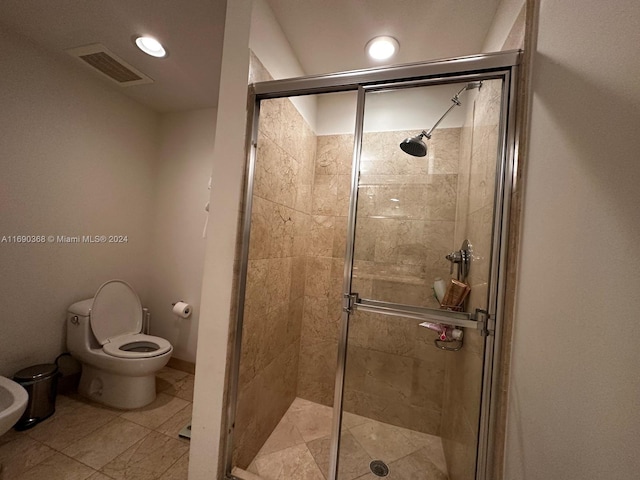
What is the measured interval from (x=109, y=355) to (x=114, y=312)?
0.38 m

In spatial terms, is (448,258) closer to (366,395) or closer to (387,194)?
(387,194)

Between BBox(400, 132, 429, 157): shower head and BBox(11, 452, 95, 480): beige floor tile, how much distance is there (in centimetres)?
231

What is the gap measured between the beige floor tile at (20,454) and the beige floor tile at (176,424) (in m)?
0.51

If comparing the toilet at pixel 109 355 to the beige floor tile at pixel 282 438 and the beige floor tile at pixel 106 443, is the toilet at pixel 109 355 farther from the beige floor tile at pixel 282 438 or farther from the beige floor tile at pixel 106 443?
the beige floor tile at pixel 282 438

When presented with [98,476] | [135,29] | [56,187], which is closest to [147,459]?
[98,476]

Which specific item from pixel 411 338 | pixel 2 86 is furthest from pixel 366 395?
pixel 2 86

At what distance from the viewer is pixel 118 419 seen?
157 cm

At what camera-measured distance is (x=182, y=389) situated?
193cm

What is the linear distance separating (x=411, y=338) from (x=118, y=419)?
76.9 inches

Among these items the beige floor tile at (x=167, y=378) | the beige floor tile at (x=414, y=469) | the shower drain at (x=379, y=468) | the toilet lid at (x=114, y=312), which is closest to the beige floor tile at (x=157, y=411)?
the beige floor tile at (x=167, y=378)

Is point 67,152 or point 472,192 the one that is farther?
point 67,152

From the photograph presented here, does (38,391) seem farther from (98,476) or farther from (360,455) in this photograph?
(360,455)

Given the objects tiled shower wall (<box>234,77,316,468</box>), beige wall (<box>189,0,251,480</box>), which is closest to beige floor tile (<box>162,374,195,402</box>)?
tiled shower wall (<box>234,77,316,468</box>)

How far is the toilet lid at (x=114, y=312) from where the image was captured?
5.73 ft
